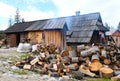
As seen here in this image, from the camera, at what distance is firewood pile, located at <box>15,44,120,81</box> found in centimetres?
1004

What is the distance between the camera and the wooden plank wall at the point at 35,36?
23.6 meters

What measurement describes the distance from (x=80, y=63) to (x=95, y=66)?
117 centimetres

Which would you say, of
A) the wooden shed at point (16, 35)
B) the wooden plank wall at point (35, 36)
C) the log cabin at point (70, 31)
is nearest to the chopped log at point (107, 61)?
the log cabin at point (70, 31)

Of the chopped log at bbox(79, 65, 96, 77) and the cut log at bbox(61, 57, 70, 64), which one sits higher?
the cut log at bbox(61, 57, 70, 64)

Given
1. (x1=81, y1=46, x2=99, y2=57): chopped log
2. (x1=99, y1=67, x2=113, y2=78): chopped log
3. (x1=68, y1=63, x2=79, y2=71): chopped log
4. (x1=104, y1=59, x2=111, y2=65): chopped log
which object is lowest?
(x1=99, y1=67, x2=113, y2=78): chopped log

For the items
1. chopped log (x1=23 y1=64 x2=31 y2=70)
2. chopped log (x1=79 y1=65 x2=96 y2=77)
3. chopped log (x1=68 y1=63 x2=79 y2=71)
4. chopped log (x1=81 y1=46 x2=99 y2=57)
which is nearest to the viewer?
chopped log (x1=79 y1=65 x2=96 y2=77)

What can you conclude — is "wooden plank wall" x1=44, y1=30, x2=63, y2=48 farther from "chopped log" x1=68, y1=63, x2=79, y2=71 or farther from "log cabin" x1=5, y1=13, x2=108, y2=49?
"chopped log" x1=68, y1=63, x2=79, y2=71

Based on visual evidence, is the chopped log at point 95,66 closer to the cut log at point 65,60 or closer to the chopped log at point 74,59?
the chopped log at point 74,59

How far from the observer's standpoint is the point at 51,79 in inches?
337

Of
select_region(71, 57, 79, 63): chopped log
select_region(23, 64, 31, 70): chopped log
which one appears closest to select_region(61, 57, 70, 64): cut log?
select_region(71, 57, 79, 63): chopped log

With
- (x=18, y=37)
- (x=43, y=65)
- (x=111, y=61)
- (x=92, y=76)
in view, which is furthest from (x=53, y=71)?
(x=18, y=37)

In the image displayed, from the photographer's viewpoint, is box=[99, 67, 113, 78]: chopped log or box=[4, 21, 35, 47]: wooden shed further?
box=[4, 21, 35, 47]: wooden shed

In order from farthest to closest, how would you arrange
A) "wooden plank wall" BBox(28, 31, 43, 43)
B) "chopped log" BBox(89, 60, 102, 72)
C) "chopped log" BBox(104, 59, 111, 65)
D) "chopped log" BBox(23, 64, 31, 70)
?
"wooden plank wall" BBox(28, 31, 43, 43)
"chopped log" BBox(104, 59, 111, 65)
"chopped log" BBox(89, 60, 102, 72)
"chopped log" BBox(23, 64, 31, 70)

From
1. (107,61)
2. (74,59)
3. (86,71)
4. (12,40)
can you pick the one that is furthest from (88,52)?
(12,40)
